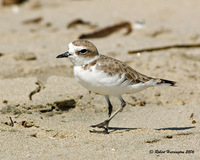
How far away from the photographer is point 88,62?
416 centimetres

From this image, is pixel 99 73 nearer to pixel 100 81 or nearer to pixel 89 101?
pixel 100 81

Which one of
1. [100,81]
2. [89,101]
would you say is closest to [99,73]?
[100,81]

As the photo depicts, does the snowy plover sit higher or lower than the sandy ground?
higher

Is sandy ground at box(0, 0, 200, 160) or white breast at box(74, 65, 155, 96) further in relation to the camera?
white breast at box(74, 65, 155, 96)

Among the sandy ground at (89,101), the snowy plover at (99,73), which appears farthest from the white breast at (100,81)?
the sandy ground at (89,101)

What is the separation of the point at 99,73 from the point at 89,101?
0.90 meters

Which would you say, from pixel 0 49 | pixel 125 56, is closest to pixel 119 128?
pixel 125 56

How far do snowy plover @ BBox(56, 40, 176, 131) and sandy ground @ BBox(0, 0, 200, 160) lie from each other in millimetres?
439

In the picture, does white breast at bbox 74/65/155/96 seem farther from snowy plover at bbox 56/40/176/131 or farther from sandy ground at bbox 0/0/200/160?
sandy ground at bbox 0/0/200/160

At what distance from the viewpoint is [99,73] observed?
402 centimetres

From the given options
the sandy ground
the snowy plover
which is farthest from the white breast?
the sandy ground

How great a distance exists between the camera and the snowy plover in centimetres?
401

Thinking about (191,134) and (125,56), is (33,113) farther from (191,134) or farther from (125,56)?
(125,56)

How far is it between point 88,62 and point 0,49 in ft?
10.2
